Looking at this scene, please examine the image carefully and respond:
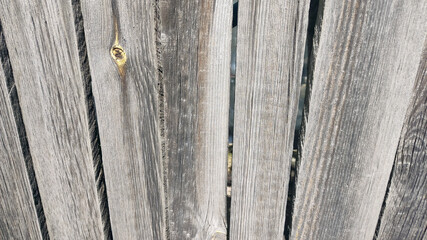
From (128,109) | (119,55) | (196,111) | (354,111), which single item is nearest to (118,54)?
(119,55)

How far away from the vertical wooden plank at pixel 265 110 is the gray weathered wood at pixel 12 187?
852mm

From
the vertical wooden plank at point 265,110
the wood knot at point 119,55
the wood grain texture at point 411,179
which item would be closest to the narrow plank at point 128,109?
the wood knot at point 119,55

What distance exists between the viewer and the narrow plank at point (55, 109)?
1.14 m

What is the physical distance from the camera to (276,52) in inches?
41.8

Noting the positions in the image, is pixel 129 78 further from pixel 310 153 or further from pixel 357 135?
pixel 357 135

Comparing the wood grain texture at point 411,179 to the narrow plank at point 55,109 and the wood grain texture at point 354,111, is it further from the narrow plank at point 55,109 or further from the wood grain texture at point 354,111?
the narrow plank at point 55,109

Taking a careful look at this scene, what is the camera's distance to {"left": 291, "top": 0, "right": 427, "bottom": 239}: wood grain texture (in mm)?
1006

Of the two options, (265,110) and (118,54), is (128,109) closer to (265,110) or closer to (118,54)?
(118,54)

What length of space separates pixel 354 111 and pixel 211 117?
1.54 feet

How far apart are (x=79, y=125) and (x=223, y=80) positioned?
1.83 feet

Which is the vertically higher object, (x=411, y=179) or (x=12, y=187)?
(x=411, y=179)

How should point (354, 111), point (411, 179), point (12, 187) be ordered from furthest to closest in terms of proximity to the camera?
point (12, 187) < point (411, 179) < point (354, 111)

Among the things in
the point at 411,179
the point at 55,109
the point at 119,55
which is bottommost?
the point at 411,179

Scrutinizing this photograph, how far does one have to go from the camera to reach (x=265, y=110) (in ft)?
3.73
